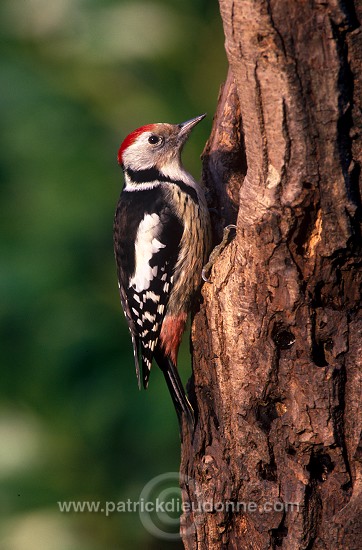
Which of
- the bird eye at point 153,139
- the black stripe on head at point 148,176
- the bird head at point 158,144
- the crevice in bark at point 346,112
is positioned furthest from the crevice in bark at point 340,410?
the bird eye at point 153,139

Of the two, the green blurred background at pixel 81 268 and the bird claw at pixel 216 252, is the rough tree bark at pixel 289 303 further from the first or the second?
the green blurred background at pixel 81 268

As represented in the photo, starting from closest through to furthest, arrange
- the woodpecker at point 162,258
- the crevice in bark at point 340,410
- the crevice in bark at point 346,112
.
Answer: the crevice in bark at point 346,112
the crevice in bark at point 340,410
the woodpecker at point 162,258

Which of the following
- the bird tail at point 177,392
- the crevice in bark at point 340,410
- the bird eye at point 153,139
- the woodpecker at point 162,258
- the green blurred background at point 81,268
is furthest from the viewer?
the green blurred background at point 81,268

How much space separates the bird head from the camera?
434 cm

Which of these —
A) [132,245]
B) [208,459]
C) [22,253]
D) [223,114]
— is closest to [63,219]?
[22,253]

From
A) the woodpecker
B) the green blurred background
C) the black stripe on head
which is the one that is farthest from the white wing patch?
the green blurred background

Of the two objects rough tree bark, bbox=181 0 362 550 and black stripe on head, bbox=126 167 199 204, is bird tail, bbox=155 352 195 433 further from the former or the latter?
black stripe on head, bbox=126 167 199 204

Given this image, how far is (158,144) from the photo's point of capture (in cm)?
434

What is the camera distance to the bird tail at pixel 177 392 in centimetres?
358

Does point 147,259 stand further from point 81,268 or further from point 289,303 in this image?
point 81,268

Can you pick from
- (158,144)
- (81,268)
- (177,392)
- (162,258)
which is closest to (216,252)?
(162,258)

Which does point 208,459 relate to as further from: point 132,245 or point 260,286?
point 132,245

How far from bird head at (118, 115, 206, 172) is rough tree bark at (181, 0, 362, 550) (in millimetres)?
1235

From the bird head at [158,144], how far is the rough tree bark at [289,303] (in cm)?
124
